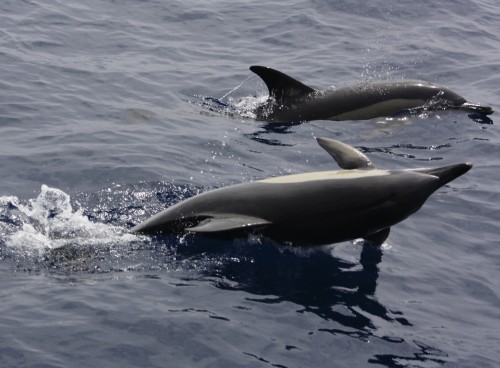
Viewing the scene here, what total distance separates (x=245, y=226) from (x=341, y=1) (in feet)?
51.9

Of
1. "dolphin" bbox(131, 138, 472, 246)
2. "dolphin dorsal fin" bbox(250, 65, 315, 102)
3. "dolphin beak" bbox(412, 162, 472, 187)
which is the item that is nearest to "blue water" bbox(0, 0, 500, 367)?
"dolphin" bbox(131, 138, 472, 246)

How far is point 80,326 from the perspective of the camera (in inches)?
351

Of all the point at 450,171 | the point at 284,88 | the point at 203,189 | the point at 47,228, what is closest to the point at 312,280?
the point at 450,171

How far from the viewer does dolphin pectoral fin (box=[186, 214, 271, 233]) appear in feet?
32.6

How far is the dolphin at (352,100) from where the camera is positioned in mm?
16453

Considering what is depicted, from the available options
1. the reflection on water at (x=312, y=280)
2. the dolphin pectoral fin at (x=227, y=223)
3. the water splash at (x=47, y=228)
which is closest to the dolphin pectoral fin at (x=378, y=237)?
the reflection on water at (x=312, y=280)

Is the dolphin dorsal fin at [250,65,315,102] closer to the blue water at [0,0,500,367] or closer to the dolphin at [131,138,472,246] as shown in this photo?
the blue water at [0,0,500,367]

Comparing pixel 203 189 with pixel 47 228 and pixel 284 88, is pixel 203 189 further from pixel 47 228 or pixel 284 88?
pixel 284 88

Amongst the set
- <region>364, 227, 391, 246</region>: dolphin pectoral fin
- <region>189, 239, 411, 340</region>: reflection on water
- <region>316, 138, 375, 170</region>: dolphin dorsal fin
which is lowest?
<region>189, 239, 411, 340</region>: reflection on water

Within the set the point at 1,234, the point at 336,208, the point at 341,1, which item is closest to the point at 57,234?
the point at 1,234

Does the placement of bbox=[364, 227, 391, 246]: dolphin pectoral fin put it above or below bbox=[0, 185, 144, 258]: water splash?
above

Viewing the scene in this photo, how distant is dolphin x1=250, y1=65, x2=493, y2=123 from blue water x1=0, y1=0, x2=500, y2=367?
35 cm

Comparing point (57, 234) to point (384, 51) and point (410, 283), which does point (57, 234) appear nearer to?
point (410, 283)

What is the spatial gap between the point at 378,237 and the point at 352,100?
603 centimetres
